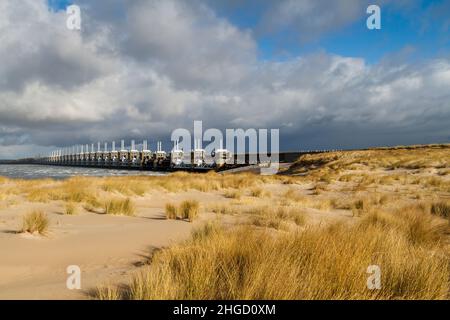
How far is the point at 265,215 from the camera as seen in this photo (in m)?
9.18

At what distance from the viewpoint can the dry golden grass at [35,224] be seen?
642 centimetres

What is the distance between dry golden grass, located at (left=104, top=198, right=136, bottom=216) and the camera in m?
9.95

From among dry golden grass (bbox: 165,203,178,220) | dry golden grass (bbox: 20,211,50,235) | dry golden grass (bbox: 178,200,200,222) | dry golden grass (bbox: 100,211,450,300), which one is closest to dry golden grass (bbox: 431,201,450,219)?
dry golden grass (bbox: 100,211,450,300)

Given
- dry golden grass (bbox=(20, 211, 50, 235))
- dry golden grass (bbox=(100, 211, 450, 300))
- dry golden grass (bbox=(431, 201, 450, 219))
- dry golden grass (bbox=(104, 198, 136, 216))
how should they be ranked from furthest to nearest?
dry golden grass (bbox=(431, 201, 450, 219)) → dry golden grass (bbox=(104, 198, 136, 216)) → dry golden grass (bbox=(20, 211, 50, 235)) → dry golden grass (bbox=(100, 211, 450, 300))

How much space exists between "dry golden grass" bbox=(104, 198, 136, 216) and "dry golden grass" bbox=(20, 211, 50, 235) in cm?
321

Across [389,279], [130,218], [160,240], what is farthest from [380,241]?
[130,218]

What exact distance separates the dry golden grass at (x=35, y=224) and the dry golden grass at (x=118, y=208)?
10.5 feet

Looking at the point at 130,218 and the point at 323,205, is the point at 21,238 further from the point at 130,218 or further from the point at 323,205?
the point at 323,205

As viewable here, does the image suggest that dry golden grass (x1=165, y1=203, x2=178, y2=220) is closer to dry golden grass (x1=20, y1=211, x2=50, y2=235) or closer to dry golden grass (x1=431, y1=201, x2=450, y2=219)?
dry golden grass (x1=20, y1=211, x2=50, y2=235)

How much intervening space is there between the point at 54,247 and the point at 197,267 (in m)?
3.41

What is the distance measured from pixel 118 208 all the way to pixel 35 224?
366 cm

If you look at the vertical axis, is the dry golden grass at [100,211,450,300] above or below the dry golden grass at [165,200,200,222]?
above
